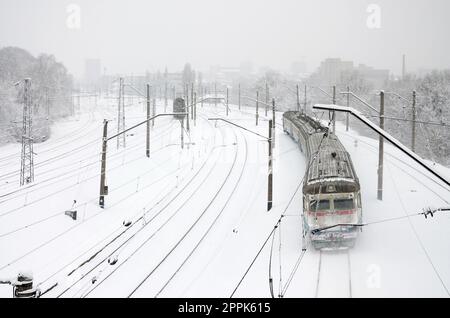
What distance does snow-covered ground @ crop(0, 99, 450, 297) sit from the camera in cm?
1959

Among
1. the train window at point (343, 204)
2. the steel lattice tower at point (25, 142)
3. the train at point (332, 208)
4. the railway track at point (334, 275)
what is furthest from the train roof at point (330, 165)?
the steel lattice tower at point (25, 142)

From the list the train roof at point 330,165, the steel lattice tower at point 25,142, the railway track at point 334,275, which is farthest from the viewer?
the steel lattice tower at point 25,142

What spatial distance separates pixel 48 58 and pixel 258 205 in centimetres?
10079

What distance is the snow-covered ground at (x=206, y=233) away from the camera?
771 inches

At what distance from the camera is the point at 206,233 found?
88.3 feet

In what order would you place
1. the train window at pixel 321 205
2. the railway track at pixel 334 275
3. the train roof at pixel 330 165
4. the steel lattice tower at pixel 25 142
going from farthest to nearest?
the steel lattice tower at pixel 25 142
the train roof at pixel 330 165
the train window at pixel 321 205
the railway track at pixel 334 275

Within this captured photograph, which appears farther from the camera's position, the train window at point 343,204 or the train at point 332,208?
the train window at point 343,204

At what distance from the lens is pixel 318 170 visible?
81.7 feet

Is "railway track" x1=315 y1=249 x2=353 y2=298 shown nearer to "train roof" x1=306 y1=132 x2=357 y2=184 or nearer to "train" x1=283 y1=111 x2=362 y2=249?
"train" x1=283 y1=111 x2=362 y2=249

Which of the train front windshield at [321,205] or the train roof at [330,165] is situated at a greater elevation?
the train roof at [330,165]

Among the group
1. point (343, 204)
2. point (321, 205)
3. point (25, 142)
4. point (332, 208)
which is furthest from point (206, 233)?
point (25, 142)

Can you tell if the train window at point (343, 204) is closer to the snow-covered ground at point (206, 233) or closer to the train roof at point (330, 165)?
the train roof at point (330, 165)

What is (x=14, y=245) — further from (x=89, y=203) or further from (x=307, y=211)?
(x=307, y=211)
